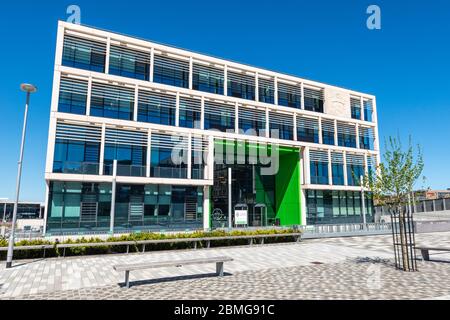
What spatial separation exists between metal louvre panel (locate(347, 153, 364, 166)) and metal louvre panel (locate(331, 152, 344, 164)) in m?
1.18

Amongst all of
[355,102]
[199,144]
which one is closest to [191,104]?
[199,144]

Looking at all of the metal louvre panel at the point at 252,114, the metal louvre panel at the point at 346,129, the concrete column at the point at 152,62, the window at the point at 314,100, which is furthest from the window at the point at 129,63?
the metal louvre panel at the point at 346,129

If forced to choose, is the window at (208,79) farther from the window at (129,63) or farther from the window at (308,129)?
the window at (308,129)

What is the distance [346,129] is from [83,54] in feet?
99.1

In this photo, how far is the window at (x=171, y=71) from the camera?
95.0 feet

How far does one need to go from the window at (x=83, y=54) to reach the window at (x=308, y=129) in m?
21.4

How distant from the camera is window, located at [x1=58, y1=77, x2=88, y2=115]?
958 inches

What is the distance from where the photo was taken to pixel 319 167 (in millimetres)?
35562

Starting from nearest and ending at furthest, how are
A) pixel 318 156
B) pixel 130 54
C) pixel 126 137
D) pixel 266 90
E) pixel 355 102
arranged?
pixel 126 137
pixel 130 54
pixel 266 90
pixel 318 156
pixel 355 102

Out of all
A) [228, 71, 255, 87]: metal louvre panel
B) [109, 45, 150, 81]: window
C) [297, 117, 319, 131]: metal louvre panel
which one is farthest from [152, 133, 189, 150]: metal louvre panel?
[297, 117, 319, 131]: metal louvre panel

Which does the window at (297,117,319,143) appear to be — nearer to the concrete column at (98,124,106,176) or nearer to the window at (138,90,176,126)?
the window at (138,90,176,126)

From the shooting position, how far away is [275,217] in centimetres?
3753

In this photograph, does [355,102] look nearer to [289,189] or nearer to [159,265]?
[289,189]
